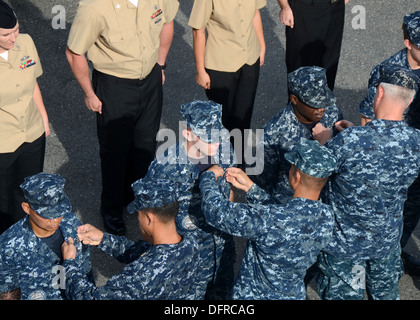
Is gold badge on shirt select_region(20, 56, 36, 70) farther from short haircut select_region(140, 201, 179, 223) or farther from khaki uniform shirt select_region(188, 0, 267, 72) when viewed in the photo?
short haircut select_region(140, 201, 179, 223)

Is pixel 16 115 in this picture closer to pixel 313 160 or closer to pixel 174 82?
pixel 313 160

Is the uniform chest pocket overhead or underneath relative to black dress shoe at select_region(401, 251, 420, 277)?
overhead

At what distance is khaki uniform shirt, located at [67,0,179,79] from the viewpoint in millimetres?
4867

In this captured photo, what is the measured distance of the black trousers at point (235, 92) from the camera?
5797 millimetres

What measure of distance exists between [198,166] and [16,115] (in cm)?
151

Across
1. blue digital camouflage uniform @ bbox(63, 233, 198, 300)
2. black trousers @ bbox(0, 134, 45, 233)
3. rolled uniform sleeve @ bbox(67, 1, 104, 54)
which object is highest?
rolled uniform sleeve @ bbox(67, 1, 104, 54)

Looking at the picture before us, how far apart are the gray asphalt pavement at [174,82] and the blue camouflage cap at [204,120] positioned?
5.92 ft

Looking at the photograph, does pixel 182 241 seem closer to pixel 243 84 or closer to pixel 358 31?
pixel 243 84

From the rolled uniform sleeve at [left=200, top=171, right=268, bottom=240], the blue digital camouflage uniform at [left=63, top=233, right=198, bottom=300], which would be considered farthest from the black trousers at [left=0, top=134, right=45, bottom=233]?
the rolled uniform sleeve at [left=200, top=171, right=268, bottom=240]

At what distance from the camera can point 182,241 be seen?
366cm

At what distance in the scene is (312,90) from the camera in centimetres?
447

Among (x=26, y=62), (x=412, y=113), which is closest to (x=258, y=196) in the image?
(x=412, y=113)

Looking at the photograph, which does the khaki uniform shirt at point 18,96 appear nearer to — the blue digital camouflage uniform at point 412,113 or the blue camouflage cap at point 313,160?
the blue camouflage cap at point 313,160

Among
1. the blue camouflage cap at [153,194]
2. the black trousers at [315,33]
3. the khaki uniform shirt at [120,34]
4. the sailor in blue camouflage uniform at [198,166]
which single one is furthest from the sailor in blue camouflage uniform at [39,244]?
the black trousers at [315,33]
